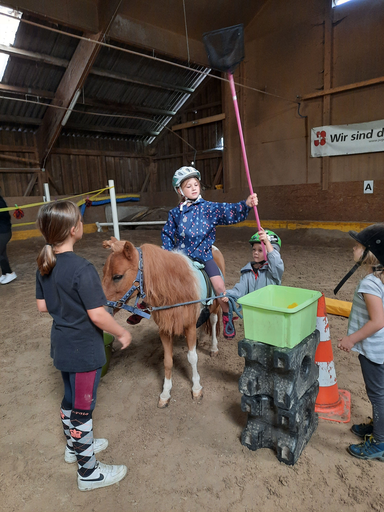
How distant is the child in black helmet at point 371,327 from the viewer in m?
1.43

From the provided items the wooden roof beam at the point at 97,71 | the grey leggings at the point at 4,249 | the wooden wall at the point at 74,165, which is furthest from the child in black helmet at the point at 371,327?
the wooden wall at the point at 74,165

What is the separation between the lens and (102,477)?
1552 mm

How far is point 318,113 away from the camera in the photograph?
738cm

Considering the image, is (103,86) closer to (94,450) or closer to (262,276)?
(262,276)

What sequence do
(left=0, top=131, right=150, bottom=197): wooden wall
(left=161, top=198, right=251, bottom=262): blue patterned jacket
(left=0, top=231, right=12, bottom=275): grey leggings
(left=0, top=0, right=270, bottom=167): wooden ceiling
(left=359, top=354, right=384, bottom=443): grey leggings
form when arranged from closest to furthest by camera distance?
(left=359, top=354, right=384, bottom=443): grey leggings < (left=161, top=198, right=251, bottom=262): blue patterned jacket < (left=0, top=231, right=12, bottom=275): grey leggings < (left=0, top=0, right=270, bottom=167): wooden ceiling < (left=0, top=131, right=150, bottom=197): wooden wall

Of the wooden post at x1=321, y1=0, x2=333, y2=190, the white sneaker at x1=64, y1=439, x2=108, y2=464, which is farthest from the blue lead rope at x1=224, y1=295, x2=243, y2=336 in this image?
the wooden post at x1=321, y1=0, x2=333, y2=190

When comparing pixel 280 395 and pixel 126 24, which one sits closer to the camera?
pixel 280 395

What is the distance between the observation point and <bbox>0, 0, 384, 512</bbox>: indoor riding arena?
155cm

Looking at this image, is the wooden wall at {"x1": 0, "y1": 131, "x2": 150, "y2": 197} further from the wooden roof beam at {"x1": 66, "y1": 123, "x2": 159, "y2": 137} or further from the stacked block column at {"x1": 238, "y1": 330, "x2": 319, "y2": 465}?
the stacked block column at {"x1": 238, "y1": 330, "x2": 319, "y2": 465}

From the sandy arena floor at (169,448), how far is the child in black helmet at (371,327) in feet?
0.37

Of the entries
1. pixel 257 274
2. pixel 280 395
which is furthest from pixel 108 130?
pixel 280 395

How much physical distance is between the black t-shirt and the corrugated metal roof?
5823 millimetres

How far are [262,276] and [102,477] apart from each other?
1.54m

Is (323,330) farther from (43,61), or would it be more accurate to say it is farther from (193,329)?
(43,61)
